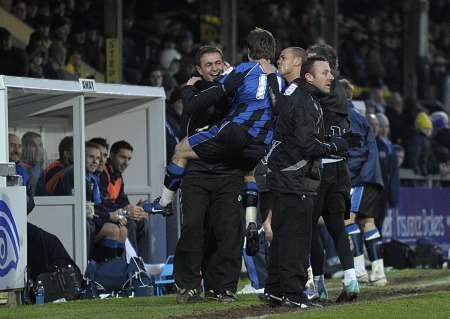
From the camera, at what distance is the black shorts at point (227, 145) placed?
1191 cm

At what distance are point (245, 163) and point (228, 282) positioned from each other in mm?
981

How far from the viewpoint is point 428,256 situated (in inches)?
795

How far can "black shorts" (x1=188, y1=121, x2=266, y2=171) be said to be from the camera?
11.9m

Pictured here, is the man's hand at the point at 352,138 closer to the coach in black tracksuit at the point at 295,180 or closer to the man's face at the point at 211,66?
the coach in black tracksuit at the point at 295,180

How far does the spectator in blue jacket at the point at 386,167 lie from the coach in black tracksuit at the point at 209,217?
22.5 feet

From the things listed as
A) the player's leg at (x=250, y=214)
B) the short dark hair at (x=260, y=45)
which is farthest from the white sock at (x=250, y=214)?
the short dark hair at (x=260, y=45)

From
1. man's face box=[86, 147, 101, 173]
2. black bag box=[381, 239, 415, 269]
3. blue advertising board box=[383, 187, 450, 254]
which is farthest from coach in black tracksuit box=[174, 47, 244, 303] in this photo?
blue advertising board box=[383, 187, 450, 254]

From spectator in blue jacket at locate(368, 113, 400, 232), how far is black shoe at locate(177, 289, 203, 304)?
697 centimetres

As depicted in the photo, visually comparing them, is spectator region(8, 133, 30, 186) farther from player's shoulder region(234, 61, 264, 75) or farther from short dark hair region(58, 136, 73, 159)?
player's shoulder region(234, 61, 264, 75)

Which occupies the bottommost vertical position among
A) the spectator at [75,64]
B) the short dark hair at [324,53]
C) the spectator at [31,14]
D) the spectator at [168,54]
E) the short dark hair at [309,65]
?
the short dark hair at [309,65]

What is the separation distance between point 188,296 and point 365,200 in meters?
4.08

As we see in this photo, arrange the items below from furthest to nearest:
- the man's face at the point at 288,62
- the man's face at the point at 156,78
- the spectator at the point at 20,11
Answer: the spectator at the point at 20,11 < the man's face at the point at 156,78 < the man's face at the point at 288,62

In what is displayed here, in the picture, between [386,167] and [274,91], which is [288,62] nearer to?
[274,91]

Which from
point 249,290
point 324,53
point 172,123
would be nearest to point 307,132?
point 324,53
